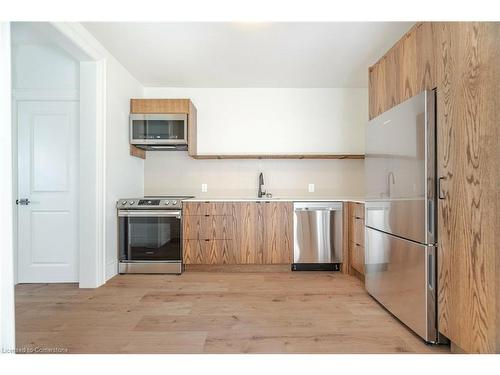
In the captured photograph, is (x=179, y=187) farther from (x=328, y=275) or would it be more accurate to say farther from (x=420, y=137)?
(x=420, y=137)

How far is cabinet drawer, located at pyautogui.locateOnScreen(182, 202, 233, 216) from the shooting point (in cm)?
→ 328

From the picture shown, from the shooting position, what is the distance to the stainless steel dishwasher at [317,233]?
10.6ft

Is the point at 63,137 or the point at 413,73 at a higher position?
the point at 413,73

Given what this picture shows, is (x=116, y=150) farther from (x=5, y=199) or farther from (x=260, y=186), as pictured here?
(x=5, y=199)

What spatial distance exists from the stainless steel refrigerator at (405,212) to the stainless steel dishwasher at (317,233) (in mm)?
820

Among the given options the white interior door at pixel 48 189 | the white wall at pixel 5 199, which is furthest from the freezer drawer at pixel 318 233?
the white wall at pixel 5 199

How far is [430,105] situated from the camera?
1688 millimetres

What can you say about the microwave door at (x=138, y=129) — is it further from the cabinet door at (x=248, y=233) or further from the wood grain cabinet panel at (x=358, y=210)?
the wood grain cabinet panel at (x=358, y=210)

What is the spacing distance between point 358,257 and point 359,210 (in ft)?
1.65

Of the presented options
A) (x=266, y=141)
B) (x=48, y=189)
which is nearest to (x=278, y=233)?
(x=266, y=141)

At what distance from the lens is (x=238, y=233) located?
328cm

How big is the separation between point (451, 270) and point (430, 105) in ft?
3.14

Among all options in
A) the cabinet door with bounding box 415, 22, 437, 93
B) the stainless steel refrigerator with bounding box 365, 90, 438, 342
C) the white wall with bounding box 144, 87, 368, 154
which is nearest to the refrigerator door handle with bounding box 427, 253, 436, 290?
the stainless steel refrigerator with bounding box 365, 90, 438, 342
